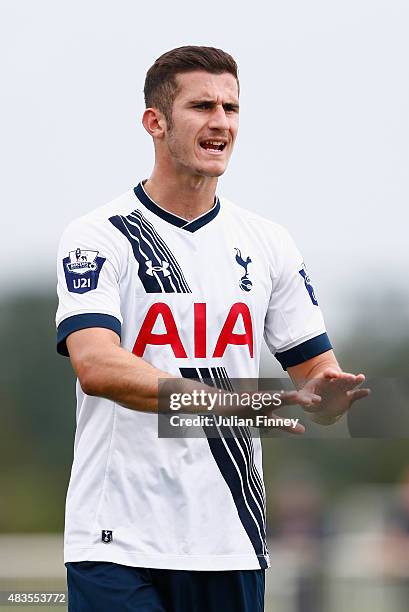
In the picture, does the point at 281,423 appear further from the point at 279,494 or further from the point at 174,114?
the point at 279,494

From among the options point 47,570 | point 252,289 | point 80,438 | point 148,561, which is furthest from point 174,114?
point 47,570

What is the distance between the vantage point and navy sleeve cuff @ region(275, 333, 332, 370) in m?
6.16

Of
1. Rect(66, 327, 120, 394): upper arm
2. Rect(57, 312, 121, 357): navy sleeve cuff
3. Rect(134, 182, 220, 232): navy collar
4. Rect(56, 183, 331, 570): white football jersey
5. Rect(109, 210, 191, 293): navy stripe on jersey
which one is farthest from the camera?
Rect(134, 182, 220, 232): navy collar

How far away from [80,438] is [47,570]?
8.62 metres

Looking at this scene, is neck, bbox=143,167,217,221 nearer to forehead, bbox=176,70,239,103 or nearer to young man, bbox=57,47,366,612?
young man, bbox=57,47,366,612

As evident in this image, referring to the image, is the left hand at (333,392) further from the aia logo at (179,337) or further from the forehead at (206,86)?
the forehead at (206,86)

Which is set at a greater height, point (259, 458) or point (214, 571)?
point (259, 458)

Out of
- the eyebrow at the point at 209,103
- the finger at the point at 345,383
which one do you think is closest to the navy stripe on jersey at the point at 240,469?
the finger at the point at 345,383

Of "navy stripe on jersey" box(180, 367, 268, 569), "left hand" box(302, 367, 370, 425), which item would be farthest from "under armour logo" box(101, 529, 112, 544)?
"left hand" box(302, 367, 370, 425)

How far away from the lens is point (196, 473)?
18.7 ft

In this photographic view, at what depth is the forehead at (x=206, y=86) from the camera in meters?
5.94

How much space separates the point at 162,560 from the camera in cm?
568

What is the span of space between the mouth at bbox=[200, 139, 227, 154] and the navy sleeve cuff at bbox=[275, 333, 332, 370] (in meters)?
0.90

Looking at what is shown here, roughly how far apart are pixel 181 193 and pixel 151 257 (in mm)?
347
